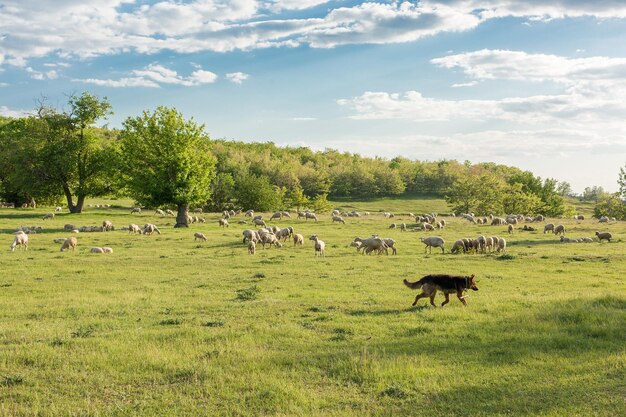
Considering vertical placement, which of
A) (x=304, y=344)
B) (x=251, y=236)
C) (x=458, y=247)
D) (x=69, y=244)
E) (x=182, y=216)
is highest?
(x=182, y=216)

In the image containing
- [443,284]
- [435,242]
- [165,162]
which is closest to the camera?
[443,284]

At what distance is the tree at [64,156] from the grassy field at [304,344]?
39240 millimetres

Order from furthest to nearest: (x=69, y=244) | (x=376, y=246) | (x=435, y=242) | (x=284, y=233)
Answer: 1. (x=284, y=233)
2. (x=435, y=242)
3. (x=69, y=244)
4. (x=376, y=246)

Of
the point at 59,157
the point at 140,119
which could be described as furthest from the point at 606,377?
the point at 59,157

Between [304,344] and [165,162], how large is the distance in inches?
1715

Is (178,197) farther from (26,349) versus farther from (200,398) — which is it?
(200,398)

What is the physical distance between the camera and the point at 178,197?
50.7 meters

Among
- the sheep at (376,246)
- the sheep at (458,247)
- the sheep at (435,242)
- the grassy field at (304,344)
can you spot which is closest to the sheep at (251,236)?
the sheep at (376,246)

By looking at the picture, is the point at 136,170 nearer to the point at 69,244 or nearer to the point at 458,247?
the point at 69,244

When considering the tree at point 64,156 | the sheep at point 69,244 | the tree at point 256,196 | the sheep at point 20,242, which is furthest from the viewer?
the tree at point 256,196

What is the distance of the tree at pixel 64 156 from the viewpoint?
59.8 metres

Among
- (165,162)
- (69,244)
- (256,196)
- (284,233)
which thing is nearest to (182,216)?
(165,162)

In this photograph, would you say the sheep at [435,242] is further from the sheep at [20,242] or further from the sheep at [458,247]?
the sheep at [20,242]

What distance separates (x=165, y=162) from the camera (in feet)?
170
